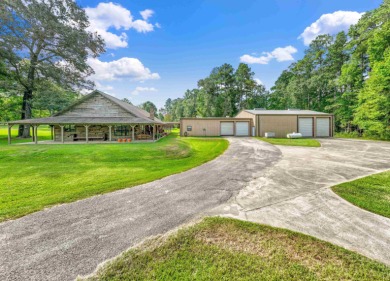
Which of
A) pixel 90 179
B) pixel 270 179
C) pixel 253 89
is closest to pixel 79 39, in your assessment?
pixel 90 179

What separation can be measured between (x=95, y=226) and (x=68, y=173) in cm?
568

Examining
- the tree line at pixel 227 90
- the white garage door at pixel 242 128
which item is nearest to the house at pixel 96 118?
the white garage door at pixel 242 128

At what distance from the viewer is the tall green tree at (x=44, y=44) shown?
66.4ft

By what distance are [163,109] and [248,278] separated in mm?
125468

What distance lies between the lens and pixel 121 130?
809 inches

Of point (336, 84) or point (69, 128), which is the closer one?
point (69, 128)

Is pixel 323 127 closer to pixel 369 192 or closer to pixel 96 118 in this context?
pixel 369 192

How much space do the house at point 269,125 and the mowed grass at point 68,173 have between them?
39.4 ft

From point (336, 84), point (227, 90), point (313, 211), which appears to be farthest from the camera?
point (227, 90)

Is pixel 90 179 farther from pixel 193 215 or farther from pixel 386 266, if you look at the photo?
pixel 386 266

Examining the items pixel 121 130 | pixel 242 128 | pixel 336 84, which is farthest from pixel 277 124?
pixel 121 130

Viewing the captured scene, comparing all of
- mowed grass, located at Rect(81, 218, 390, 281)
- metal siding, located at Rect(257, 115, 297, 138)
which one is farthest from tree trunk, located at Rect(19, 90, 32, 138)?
metal siding, located at Rect(257, 115, 297, 138)

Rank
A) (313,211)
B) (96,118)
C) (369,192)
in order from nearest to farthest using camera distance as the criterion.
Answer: (313,211)
(369,192)
(96,118)

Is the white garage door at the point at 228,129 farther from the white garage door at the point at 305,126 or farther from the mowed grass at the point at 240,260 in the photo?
the mowed grass at the point at 240,260
